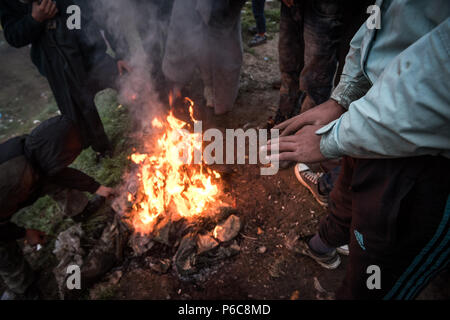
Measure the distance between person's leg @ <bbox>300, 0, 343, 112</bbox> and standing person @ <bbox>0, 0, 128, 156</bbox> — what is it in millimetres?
3129

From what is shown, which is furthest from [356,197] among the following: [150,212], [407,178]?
[150,212]

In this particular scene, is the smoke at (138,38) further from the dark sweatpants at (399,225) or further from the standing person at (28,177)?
the dark sweatpants at (399,225)

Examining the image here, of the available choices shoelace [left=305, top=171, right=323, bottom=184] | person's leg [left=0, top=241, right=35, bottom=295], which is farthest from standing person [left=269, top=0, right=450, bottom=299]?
person's leg [left=0, top=241, right=35, bottom=295]

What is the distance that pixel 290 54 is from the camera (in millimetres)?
3471

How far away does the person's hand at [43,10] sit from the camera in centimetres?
299

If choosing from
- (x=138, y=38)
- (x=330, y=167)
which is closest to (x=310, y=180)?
(x=330, y=167)

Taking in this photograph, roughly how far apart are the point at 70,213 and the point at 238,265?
2.48 metres

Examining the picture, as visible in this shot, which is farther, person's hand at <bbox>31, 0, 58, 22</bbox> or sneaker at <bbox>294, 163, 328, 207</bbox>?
sneaker at <bbox>294, 163, 328, 207</bbox>

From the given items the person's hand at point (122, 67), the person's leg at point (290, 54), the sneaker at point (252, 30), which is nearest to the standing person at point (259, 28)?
the sneaker at point (252, 30)

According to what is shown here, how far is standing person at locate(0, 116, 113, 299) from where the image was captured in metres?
2.30

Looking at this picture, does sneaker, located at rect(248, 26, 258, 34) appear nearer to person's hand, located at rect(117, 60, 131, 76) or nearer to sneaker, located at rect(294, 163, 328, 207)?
person's hand, located at rect(117, 60, 131, 76)
